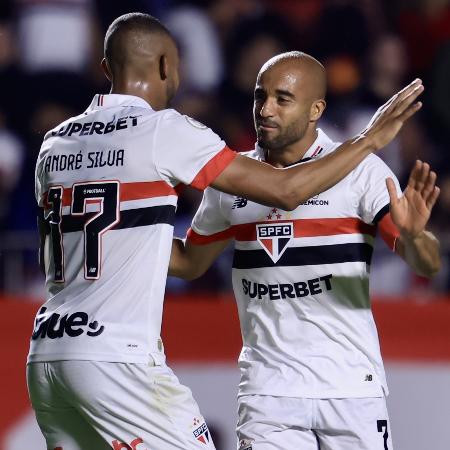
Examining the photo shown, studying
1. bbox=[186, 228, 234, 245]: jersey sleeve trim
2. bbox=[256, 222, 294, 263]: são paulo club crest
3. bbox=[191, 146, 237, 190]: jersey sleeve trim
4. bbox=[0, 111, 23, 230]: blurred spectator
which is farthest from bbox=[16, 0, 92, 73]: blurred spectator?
bbox=[191, 146, 237, 190]: jersey sleeve trim

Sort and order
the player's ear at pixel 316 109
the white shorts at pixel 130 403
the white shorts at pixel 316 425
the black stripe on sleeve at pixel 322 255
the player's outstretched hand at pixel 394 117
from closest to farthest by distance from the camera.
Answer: the white shorts at pixel 130 403
the player's outstretched hand at pixel 394 117
the white shorts at pixel 316 425
the black stripe on sleeve at pixel 322 255
the player's ear at pixel 316 109

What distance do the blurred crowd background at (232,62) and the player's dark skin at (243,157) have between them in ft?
9.63

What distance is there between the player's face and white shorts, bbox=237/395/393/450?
1016 mm

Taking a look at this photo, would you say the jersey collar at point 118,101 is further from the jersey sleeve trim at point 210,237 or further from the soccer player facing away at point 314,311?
the jersey sleeve trim at point 210,237

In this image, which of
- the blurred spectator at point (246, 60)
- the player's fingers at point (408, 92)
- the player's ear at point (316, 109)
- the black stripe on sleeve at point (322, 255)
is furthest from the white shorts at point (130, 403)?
the blurred spectator at point (246, 60)

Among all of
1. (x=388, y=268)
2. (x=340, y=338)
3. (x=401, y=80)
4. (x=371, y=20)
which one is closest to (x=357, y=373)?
(x=340, y=338)

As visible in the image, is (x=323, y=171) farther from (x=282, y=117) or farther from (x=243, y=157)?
(x=282, y=117)

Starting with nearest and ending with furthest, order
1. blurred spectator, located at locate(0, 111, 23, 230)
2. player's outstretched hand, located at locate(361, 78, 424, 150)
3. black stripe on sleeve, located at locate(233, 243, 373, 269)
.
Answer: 1. player's outstretched hand, located at locate(361, 78, 424, 150)
2. black stripe on sleeve, located at locate(233, 243, 373, 269)
3. blurred spectator, located at locate(0, 111, 23, 230)

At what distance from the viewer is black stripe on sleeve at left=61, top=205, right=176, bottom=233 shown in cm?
402

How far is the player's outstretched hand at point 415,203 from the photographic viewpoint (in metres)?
4.28

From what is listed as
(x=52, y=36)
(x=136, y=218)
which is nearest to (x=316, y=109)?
(x=136, y=218)

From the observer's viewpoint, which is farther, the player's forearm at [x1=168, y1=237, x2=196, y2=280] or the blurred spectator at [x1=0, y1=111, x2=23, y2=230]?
the blurred spectator at [x1=0, y1=111, x2=23, y2=230]

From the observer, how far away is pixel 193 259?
496 centimetres

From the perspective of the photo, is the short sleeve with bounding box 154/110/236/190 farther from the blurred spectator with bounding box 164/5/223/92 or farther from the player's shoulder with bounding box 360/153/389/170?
the blurred spectator with bounding box 164/5/223/92
